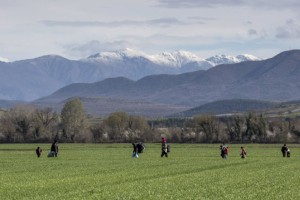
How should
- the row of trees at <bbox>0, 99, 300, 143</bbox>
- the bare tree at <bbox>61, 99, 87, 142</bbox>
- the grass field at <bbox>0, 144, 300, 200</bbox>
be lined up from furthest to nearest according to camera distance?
the bare tree at <bbox>61, 99, 87, 142</bbox> < the row of trees at <bbox>0, 99, 300, 143</bbox> < the grass field at <bbox>0, 144, 300, 200</bbox>

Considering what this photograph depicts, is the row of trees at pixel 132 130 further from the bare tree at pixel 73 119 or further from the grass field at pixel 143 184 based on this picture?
the grass field at pixel 143 184

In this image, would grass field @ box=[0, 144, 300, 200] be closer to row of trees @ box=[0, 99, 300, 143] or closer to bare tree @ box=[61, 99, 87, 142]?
row of trees @ box=[0, 99, 300, 143]

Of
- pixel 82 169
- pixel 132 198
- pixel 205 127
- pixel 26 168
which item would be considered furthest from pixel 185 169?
pixel 205 127

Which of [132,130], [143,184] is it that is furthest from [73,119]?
[143,184]

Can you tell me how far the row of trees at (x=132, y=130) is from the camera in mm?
138125

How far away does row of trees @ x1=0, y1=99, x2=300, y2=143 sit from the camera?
13812 centimetres

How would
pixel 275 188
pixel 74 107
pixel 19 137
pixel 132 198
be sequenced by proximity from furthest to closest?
1. pixel 74 107
2. pixel 19 137
3. pixel 275 188
4. pixel 132 198

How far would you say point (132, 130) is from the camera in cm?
15188

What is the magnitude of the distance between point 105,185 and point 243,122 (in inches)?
4451

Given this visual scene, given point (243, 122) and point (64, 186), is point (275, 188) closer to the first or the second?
point (64, 186)

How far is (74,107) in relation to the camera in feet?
520

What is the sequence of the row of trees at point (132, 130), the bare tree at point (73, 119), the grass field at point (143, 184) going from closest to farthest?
the grass field at point (143, 184) < the row of trees at point (132, 130) < the bare tree at point (73, 119)

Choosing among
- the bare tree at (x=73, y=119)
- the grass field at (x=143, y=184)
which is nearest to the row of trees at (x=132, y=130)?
the bare tree at (x=73, y=119)

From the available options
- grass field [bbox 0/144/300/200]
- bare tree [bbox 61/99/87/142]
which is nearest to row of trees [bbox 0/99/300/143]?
bare tree [bbox 61/99/87/142]
